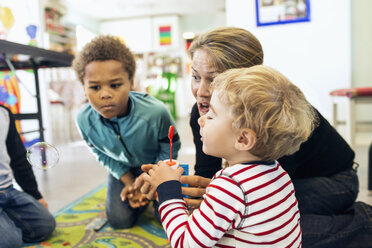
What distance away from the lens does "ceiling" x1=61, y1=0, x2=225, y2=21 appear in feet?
18.7

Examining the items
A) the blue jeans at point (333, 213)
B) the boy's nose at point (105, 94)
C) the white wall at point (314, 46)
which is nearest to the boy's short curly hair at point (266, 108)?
the blue jeans at point (333, 213)

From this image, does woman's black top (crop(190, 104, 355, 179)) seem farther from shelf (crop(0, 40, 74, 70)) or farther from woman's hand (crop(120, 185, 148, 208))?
shelf (crop(0, 40, 74, 70))

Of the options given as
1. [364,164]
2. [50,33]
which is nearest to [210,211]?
[364,164]

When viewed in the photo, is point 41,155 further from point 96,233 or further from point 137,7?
point 137,7

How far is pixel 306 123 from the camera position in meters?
0.59

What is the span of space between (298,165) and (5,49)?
1227mm

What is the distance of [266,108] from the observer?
0.55 meters

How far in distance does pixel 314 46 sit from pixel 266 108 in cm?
255

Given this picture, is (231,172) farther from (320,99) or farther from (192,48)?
(320,99)

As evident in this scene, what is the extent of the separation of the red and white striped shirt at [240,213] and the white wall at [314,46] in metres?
2.47

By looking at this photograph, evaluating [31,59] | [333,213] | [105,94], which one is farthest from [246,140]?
[31,59]

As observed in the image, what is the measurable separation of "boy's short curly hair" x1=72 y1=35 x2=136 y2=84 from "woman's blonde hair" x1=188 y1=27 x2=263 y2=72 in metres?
0.47

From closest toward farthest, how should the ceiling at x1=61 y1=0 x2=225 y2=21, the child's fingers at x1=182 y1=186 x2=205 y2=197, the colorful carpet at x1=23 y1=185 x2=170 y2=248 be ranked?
1. the child's fingers at x1=182 y1=186 x2=205 y2=197
2. the colorful carpet at x1=23 y1=185 x2=170 y2=248
3. the ceiling at x1=61 y1=0 x2=225 y2=21

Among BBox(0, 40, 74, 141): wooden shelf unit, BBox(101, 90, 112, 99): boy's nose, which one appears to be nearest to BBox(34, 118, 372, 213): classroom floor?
BBox(0, 40, 74, 141): wooden shelf unit
